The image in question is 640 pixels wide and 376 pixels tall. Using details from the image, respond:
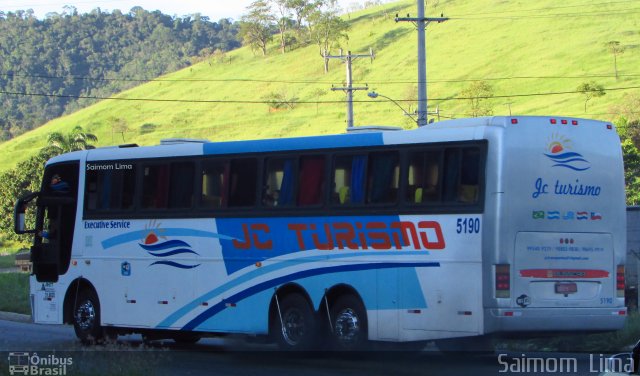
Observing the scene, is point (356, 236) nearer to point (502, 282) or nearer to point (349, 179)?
point (349, 179)

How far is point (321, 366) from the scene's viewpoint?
15812 millimetres

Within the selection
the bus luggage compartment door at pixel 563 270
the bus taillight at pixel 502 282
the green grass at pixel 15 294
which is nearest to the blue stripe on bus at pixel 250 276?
the bus taillight at pixel 502 282

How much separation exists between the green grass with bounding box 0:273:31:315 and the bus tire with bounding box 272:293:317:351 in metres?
12.8

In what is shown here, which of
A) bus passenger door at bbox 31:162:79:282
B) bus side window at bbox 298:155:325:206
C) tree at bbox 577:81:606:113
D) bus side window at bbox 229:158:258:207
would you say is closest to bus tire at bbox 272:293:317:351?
bus side window at bbox 298:155:325:206

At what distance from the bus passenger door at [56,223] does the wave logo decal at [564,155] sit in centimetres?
958

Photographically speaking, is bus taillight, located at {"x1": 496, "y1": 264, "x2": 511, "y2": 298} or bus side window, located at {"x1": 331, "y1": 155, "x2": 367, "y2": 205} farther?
bus side window, located at {"x1": 331, "y1": 155, "x2": 367, "y2": 205}

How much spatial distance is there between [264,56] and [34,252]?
148 metres

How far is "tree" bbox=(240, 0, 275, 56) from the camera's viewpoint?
555ft

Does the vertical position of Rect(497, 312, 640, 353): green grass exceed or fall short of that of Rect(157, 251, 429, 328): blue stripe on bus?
it falls short

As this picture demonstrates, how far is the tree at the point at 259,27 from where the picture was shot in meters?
169

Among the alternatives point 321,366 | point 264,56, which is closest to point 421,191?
point 321,366

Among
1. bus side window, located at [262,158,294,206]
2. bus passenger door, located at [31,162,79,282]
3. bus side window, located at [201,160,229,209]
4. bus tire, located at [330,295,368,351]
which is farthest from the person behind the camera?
bus passenger door, located at [31,162,79,282]
